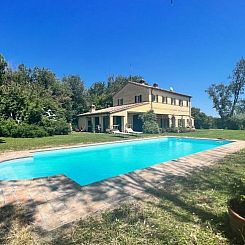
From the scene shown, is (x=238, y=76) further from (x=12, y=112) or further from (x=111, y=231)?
(x=111, y=231)

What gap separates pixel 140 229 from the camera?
3256 mm

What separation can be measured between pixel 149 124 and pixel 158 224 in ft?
77.1

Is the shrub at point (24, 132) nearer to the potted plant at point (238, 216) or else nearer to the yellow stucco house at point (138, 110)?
the yellow stucco house at point (138, 110)

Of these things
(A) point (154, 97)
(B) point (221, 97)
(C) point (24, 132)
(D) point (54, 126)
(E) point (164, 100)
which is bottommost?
(C) point (24, 132)

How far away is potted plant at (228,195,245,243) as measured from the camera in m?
2.67

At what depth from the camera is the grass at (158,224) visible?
117 inches

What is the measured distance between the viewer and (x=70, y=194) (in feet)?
16.7

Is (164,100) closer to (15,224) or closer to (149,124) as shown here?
(149,124)

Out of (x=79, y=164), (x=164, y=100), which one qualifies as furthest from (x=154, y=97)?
(x=79, y=164)

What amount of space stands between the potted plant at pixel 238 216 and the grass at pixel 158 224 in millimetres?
153

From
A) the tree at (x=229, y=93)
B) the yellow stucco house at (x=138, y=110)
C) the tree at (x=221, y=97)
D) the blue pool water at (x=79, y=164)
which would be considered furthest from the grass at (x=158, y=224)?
the tree at (x=221, y=97)

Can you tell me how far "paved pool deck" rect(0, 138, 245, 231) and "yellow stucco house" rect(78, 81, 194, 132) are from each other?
19640 mm

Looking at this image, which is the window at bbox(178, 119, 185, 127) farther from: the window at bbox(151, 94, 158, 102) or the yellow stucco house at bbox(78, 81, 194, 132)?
the window at bbox(151, 94, 158, 102)

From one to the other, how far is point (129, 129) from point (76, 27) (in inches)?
546
